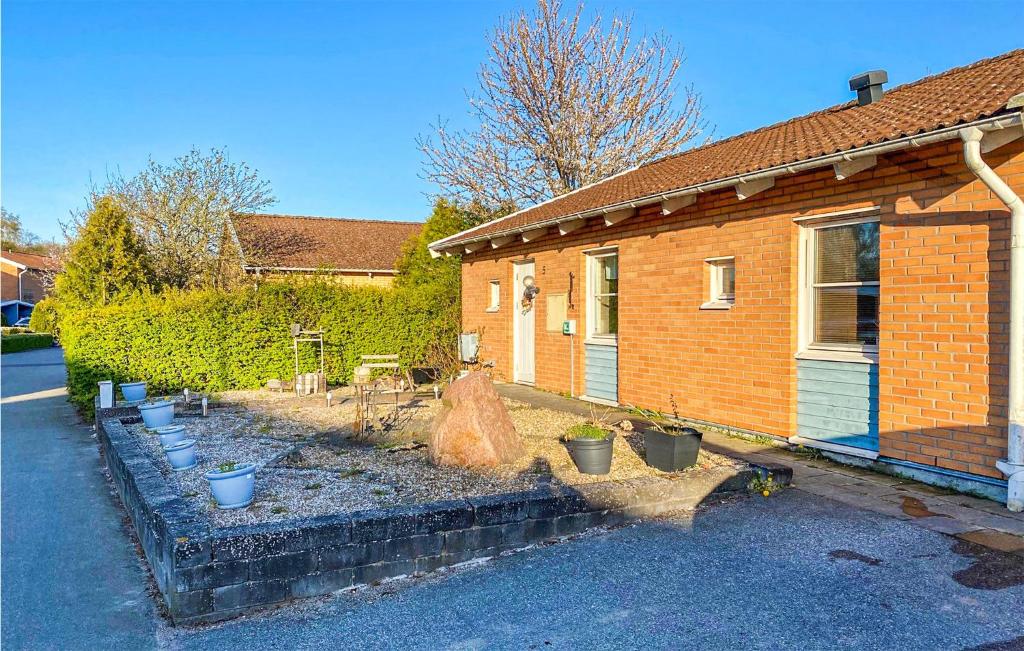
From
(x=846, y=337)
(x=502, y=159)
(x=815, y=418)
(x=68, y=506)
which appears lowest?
(x=68, y=506)

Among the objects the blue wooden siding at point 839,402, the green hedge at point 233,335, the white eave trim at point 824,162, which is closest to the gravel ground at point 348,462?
the blue wooden siding at point 839,402

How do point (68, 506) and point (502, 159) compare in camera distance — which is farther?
point (502, 159)

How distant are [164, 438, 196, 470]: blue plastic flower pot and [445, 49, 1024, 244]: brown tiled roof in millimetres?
6321

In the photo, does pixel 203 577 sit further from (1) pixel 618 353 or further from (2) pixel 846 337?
(1) pixel 618 353

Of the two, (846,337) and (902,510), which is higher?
(846,337)

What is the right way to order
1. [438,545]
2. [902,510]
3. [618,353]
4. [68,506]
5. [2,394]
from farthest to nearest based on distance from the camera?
[2,394], [618,353], [68,506], [902,510], [438,545]

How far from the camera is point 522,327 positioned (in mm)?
13758

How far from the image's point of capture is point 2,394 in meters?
16.9

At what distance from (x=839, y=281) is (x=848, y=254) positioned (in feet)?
0.99

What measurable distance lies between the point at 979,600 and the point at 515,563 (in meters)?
2.86

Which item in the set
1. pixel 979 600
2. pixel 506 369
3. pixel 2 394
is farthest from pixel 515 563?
pixel 2 394

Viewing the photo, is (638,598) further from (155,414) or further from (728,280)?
(155,414)

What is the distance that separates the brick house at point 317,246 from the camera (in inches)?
894

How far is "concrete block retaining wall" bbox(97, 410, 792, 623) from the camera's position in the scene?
13.7 feet
